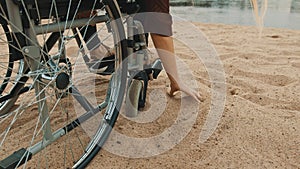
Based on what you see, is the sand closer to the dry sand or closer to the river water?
the dry sand

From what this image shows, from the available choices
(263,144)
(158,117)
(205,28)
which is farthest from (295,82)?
(205,28)

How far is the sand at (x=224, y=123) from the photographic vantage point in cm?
118

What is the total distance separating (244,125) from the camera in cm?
139

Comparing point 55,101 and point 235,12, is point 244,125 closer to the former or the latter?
point 55,101

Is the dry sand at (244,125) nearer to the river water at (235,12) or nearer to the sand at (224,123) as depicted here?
the sand at (224,123)

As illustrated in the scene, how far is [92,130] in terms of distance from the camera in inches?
52.5

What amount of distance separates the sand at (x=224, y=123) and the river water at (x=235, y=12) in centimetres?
158

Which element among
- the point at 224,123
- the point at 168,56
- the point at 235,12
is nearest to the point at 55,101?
the point at 168,56

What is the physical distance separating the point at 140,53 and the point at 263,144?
23.2 inches

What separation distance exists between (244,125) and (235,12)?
341cm

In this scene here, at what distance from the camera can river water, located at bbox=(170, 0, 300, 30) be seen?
12.6 feet

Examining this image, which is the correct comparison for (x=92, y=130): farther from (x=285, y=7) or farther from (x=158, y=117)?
(x=285, y=7)

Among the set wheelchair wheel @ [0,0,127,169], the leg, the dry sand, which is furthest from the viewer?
the leg

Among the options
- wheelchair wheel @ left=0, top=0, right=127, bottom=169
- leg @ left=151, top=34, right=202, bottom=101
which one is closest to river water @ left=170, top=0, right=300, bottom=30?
leg @ left=151, top=34, right=202, bottom=101
